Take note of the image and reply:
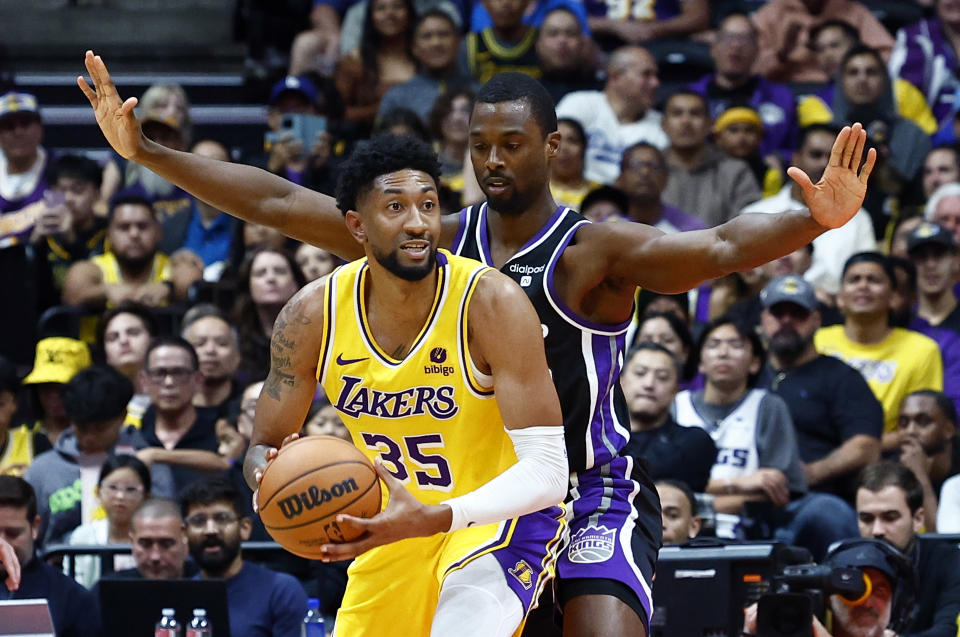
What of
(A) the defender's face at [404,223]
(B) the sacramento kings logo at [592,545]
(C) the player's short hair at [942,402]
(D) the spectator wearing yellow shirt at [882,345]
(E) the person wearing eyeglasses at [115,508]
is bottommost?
(E) the person wearing eyeglasses at [115,508]

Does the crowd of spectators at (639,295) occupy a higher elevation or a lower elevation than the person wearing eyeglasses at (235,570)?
higher

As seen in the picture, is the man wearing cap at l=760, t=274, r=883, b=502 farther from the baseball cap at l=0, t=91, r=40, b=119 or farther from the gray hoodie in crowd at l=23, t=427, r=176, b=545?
the baseball cap at l=0, t=91, r=40, b=119

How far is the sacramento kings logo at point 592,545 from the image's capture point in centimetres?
480

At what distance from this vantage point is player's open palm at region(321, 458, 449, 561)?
4.18m

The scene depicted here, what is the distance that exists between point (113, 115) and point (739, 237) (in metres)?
2.12

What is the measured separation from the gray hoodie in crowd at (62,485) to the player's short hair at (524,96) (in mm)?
4096

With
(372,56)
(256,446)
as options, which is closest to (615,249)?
(256,446)

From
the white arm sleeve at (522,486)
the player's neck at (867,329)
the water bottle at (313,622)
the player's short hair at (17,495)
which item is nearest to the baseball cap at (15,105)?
the player's short hair at (17,495)

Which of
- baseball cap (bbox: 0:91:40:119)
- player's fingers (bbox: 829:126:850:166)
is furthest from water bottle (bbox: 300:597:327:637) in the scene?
baseball cap (bbox: 0:91:40:119)

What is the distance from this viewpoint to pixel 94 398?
8.58 m

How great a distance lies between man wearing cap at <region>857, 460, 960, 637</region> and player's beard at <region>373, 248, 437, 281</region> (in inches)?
133

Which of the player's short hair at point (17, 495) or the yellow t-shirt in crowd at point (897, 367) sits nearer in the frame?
the player's short hair at point (17, 495)

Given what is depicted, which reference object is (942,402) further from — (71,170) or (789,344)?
(71,170)

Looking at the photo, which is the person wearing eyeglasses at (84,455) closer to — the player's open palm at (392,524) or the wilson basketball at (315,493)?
the wilson basketball at (315,493)
